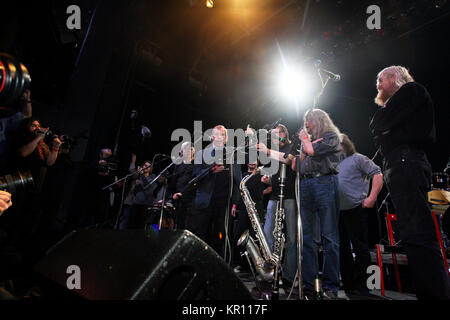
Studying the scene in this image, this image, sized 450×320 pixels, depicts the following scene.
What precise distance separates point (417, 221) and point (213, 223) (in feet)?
9.08

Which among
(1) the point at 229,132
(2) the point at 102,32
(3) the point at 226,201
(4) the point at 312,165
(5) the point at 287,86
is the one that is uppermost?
(2) the point at 102,32

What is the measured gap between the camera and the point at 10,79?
6.06 ft

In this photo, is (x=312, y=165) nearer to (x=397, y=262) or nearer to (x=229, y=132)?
(x=229, y=132)

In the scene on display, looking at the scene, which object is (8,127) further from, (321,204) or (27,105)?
(321,204)

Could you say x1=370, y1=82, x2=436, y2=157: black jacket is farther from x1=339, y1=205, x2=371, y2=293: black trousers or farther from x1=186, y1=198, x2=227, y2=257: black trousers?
x1=186, y1=198, x2=227, y2=257: black trousers

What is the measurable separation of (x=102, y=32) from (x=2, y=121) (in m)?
4.75

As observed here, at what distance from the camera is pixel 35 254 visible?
3.66 m

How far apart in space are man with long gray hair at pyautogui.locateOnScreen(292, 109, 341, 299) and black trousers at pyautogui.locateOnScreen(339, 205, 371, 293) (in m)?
0.83

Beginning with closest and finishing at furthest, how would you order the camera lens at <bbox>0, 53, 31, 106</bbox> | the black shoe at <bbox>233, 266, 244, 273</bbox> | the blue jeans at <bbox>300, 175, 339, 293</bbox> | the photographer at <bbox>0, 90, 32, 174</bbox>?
the camera lens at <bbox>0, 53, 31, 106</bbox> → the blue jeans at <bbox>300, 175, 339, 293</bbox> → the photographer at <bbox>0, 90, 32, 174</bbox> → the black shoe at <bbox>233, 266, 244, 273</bbox>

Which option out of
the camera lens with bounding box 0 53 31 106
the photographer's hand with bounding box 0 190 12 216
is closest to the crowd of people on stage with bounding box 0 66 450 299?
the photographer's hand with bounding box 0 190 12 216

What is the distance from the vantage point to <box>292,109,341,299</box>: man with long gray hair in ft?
8.52

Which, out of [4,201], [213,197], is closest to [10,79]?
[4,201]
